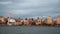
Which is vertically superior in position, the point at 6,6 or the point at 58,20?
the point at 6,6

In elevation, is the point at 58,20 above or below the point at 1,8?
below

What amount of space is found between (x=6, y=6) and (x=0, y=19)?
50cm

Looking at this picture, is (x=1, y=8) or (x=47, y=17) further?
(x=47, y=17)

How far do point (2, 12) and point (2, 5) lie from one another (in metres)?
0.23

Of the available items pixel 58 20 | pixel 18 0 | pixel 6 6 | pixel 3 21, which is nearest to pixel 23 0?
pixel 18 0

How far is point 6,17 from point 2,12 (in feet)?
0.72

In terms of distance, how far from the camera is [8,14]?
543 centimetres

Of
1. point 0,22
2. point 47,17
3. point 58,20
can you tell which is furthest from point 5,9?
point 58,20

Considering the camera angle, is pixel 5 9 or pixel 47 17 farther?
pixel 47 17

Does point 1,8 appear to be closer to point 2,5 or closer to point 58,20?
point 2,5

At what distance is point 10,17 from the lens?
18.1ft

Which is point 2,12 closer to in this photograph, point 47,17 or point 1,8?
point 1,8

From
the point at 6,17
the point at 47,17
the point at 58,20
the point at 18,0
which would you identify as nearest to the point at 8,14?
the point at 6,17

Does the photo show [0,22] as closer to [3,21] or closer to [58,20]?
[3,21]
